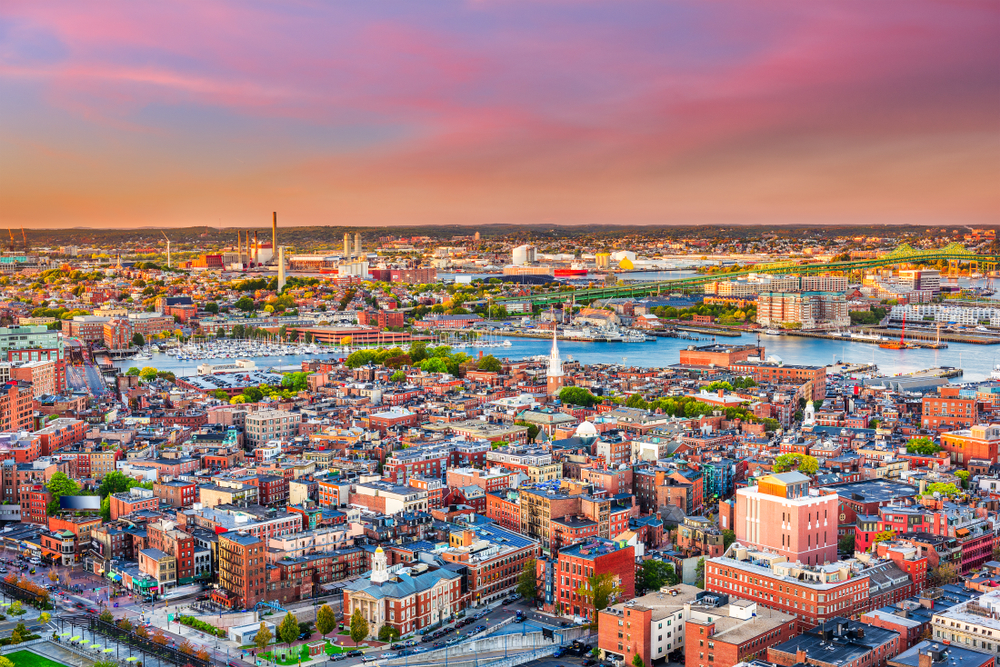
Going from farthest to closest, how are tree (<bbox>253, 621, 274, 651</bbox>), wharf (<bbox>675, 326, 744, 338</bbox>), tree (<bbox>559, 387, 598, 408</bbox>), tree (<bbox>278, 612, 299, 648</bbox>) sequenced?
wharf (<bbox>675, 326, 744, 338</bbox>) < tree (<bbox>559, 387, 598, 408</bbox>) < tree (<bbox>278, 612, 299, 648</bbox>) < tree (<bbox>253, 621, 274, 651</bbox>)

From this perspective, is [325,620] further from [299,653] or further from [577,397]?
[577,397]

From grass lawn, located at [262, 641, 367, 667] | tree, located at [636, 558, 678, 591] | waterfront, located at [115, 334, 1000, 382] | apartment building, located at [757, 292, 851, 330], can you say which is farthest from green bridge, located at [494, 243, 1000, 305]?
grass lawn, located at [262, 641, 367, 667]

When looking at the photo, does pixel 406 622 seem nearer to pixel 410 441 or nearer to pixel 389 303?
pixel 410 441

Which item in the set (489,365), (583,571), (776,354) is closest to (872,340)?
(776,354)

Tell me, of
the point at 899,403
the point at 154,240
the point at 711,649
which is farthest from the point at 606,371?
the point at 154,240

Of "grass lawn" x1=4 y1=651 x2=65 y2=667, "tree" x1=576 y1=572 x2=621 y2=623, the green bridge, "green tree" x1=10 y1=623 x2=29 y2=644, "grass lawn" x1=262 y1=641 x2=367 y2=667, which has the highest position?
the green bridge

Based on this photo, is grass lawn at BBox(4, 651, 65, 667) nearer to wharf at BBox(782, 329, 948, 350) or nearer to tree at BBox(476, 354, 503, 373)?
tree at BBox(476, 354, 503, 373)
